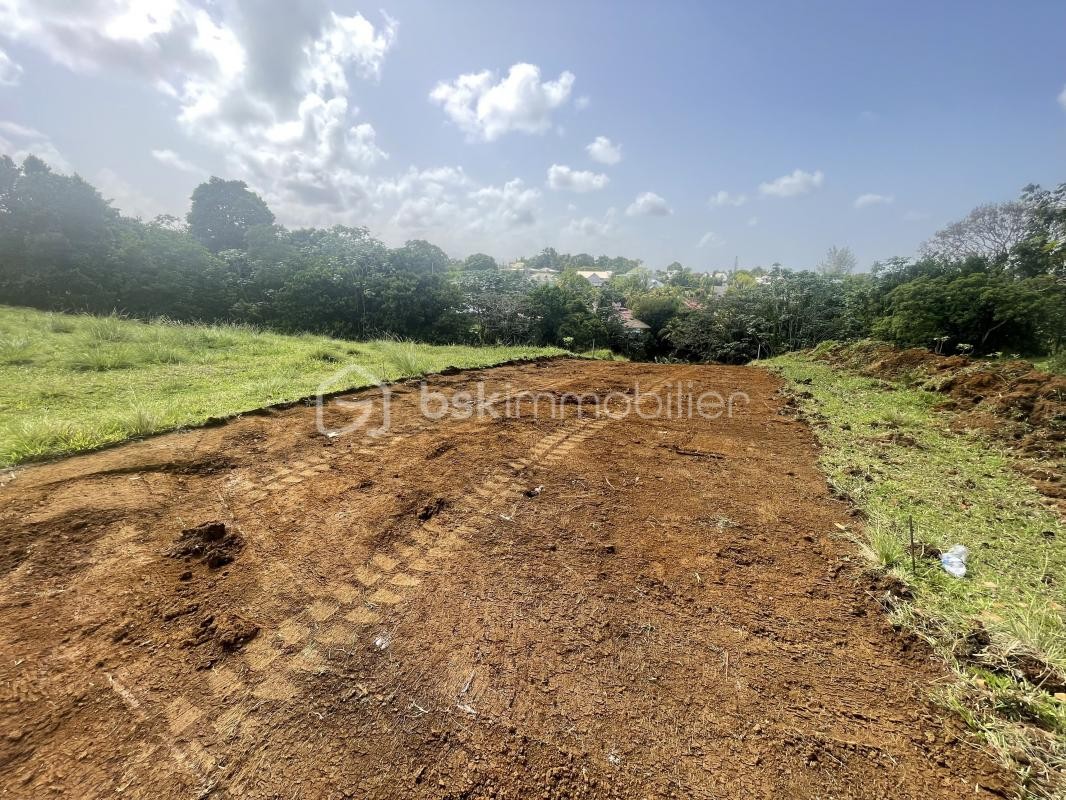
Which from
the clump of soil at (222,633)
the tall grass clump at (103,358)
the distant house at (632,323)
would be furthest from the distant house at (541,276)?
the clump of soil at (222,633)

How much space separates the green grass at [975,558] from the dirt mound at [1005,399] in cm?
21

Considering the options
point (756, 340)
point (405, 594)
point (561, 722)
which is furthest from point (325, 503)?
point (756, 340)

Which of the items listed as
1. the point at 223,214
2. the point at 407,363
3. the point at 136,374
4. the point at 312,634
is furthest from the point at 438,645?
the point at 223,214

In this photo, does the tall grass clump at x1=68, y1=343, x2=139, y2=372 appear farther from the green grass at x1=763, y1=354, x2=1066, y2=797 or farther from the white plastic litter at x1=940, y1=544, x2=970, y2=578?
the white plastic litter at x1=940, y1=544, x2=970, y2=578

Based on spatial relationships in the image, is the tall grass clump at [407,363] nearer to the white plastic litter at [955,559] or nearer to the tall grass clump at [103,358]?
the tall grass clump at [103,358]

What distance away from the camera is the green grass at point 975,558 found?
55.0 inches

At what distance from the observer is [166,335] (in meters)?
6.97

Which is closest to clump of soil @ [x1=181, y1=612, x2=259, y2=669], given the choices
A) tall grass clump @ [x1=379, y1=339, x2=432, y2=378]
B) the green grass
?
the green grass

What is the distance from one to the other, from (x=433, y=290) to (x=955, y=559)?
16.7m

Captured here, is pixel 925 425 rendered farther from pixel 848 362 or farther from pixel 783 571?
pixel 848 362

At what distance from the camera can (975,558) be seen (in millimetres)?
2205

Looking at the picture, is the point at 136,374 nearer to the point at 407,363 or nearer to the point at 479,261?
the point at 407,363

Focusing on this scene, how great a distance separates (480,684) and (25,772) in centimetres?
132

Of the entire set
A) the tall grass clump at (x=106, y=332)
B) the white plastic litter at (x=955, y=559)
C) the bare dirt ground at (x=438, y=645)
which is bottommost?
the bare dirt ground at (x=438, y=645)
